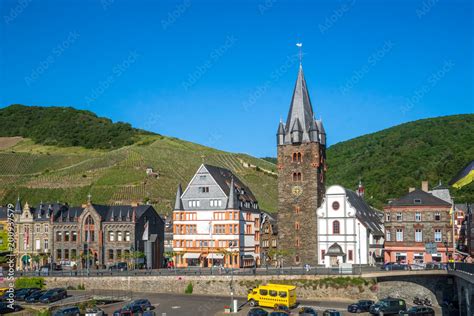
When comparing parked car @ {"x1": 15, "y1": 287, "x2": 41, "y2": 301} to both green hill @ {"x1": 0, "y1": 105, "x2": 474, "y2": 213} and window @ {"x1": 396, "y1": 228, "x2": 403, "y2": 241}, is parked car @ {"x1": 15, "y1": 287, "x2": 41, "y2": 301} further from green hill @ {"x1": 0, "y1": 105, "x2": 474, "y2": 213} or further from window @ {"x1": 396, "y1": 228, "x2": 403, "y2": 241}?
green hill @ {"x1": 0, "y1": 105, "x2": 474, "y2": 213}

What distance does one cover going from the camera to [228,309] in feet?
172

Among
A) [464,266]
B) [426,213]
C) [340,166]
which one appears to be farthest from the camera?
[340,166]

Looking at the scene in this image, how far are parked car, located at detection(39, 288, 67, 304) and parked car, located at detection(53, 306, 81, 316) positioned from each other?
665 centimetres

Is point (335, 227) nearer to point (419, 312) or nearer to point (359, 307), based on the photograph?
point (359, 307)

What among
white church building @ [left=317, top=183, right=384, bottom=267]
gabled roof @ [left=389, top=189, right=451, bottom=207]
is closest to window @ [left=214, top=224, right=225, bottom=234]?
white church building @ [left=317, top=183, right=384, bottom=267]

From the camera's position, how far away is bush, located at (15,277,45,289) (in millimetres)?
67162

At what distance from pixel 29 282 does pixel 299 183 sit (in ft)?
109

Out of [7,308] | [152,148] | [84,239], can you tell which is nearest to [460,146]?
[152,148]

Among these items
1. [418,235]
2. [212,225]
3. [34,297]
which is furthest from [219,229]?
[34,297]

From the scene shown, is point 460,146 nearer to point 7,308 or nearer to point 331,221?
point 331,221

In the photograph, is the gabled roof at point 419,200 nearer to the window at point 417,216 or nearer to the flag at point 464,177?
the window at point 417,216

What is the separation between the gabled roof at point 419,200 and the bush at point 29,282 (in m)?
39.4

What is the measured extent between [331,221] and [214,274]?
16.6m

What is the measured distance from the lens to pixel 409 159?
515 ft
